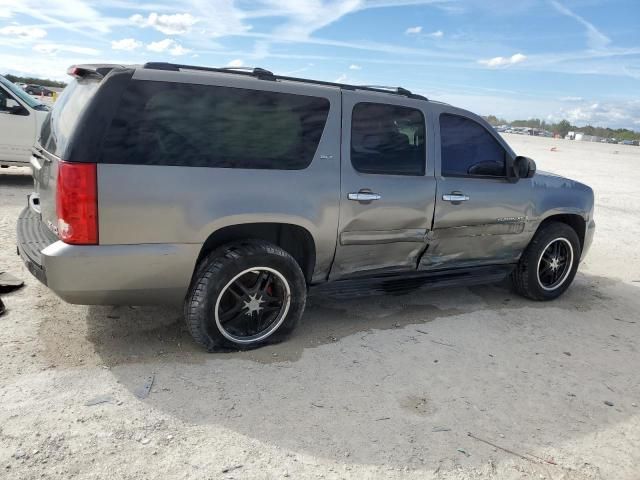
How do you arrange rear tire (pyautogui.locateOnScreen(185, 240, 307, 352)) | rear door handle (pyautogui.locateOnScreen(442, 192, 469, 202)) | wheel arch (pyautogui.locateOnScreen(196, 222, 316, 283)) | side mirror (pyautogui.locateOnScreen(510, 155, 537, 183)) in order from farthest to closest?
side mirror (pyautogui.locateOnScreen(510, 155, 537, 183)) < rear door handle (pyautogui.locateOnScreen(442, 192, 469, 202)) < wheel arch (pyautogui.locateOnScreen(196, 222, 316, 283)) < rear tire (pyautogui.locateOnScreen(185, 240, 307, 352))

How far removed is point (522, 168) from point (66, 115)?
3.75 m

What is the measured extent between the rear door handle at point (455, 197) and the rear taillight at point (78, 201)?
270 cm

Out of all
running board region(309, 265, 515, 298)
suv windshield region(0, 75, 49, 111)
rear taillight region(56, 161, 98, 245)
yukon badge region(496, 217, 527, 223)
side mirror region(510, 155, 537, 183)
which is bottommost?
running board region(309, 265, 515, 298)

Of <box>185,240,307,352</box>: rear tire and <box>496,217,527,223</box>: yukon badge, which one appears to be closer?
<box>185,240,307,352</box>: rear tire

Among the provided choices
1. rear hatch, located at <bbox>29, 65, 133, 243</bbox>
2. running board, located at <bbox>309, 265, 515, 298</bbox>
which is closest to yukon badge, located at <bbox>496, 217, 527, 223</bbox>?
running board, located at <bbox>309, 265, 515, 298</bbox>

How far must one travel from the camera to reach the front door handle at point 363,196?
12.9 ft

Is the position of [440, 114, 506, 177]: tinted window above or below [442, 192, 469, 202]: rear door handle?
above

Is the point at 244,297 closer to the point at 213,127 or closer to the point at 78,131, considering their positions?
the point at 213,127

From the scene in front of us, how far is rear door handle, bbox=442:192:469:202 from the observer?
4.45 m

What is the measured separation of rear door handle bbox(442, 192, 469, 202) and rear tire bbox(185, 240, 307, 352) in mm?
1453

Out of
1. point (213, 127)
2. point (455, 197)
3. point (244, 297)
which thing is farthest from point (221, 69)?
point (455, 197)

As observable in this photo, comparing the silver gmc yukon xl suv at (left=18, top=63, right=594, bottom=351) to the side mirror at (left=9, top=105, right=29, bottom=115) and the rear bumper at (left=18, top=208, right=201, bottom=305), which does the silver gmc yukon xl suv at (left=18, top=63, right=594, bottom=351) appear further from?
the side mirror at (left=9, top=105, right=29, bottom=115)

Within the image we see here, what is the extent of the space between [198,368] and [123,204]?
1158mm

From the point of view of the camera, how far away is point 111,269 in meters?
3.21
